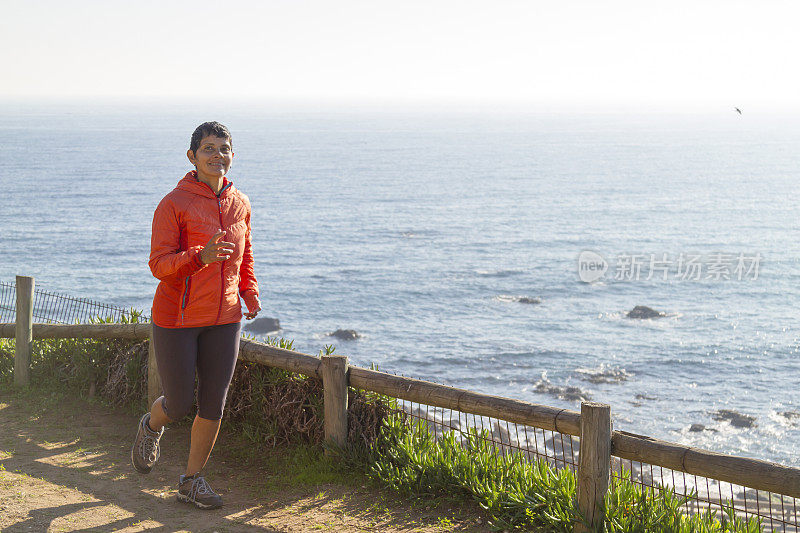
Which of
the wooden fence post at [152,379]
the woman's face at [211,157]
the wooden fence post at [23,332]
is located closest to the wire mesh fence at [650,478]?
the wooden fence post at [152,379]

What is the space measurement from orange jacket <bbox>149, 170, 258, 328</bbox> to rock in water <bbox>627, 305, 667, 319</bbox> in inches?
1665

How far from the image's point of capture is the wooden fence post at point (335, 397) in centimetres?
610

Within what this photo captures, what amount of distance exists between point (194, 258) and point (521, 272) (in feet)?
172

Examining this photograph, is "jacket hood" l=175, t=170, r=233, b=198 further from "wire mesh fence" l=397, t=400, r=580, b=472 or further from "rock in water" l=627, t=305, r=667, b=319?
"rock in water" l=627, t=305, r=667, b=319

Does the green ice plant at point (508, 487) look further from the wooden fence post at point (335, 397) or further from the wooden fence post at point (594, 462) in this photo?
the wooden fence post at point (335, 397)

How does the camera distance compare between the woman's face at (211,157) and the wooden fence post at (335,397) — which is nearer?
the woman's face at (211,157)

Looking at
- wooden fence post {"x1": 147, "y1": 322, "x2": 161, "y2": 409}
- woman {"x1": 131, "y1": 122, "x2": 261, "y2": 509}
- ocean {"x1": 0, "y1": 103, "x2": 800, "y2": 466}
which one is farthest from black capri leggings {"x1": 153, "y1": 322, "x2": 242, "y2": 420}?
ocean {"x1": 0, "y1": 103, "x2": 800, "y2": 466}

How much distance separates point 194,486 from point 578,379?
2888cm

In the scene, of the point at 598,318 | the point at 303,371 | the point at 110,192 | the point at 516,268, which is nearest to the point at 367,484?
the point at 303,371

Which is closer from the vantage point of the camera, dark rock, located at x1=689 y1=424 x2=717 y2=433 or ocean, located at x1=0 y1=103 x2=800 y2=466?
dark rock, located at x1=689 y1=424 x2=717 y2=433

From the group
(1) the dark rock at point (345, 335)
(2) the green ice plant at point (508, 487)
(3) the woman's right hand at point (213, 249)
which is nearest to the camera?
(3) the woman's right hand at point (213, 249)

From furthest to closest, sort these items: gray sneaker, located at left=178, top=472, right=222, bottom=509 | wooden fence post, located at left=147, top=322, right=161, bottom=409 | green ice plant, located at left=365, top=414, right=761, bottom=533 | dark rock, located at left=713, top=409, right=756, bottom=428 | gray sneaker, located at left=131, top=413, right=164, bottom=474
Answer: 1. dark rock, located at left=713, top=409, right=756, bottom=428
2. wooden fence post, located at left=147, top=322, right=161, bottom=409
3. gray sneaker, located at left=131, top=413, right=164, bottom=474
4. gray sneaker, located at left=178, top=472, right=222, bottom=509
5. green ice plant, located at left=365, top=414, right=761, bottom=533

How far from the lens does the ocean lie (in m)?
32.8

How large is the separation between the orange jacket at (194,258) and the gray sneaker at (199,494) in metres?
1.19
